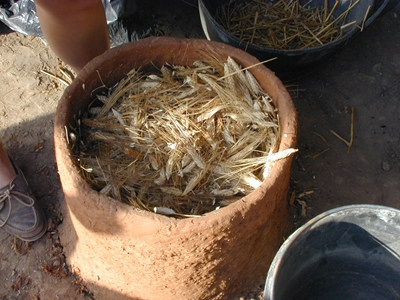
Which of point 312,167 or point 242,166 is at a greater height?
point 242,166

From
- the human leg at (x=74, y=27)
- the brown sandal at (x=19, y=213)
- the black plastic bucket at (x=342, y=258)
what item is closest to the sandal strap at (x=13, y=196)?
the brown sandal at (x=19, y=213)

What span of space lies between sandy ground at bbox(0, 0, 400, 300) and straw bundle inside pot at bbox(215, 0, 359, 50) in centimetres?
26

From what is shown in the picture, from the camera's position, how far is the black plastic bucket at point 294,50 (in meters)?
2.46

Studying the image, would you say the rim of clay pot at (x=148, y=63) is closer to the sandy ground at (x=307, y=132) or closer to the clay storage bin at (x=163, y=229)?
the clay storage bin at (x=163, y=229)

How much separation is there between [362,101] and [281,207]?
1.24 m

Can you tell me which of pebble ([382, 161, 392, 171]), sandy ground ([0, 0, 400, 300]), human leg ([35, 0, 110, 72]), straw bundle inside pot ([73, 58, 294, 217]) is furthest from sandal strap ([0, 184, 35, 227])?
pebble ([382, 161, 392, 171])

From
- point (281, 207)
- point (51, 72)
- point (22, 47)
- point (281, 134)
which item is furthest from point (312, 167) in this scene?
point (22, 47)

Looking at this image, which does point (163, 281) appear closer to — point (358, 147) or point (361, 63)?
point (358, 147)

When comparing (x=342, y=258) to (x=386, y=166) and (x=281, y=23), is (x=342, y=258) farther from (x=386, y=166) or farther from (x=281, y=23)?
(x=281, y=23)

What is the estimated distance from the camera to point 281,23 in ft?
9.41

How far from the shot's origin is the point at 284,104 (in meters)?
1.81

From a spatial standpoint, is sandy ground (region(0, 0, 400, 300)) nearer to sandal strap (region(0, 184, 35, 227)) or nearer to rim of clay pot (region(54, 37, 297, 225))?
sandal strap (region(0, 184, 35, 227))

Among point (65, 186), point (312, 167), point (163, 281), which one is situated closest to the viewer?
point (65, 186)

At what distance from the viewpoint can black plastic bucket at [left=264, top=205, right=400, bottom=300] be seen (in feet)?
4.95
